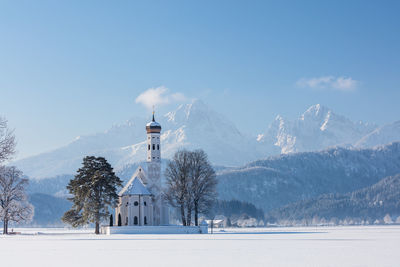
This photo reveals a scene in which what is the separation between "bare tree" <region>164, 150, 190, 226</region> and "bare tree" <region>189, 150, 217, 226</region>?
0.92 m

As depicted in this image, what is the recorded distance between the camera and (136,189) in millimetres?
114812

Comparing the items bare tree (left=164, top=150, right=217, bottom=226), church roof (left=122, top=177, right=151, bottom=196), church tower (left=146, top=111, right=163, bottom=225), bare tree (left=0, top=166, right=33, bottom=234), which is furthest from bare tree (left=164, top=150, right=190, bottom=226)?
→ bare tree (left=0, top=166, right=33, bottom=234)

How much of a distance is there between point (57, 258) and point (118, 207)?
2769 inches

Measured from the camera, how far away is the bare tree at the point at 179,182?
110438 millimetres

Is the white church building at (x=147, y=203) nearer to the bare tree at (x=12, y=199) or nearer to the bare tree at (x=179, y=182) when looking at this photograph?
the bare tree at (x=179, y=182)

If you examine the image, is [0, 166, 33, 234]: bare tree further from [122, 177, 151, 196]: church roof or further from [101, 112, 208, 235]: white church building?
[122, 177, 151, 196]: church roof

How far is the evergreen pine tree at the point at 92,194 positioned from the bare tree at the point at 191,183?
10396 mm

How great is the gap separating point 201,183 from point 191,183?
2018mm

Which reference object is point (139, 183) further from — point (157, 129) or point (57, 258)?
point (57, 258)

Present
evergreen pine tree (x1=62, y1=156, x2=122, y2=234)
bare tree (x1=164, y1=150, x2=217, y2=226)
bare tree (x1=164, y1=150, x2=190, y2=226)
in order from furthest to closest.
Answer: bare tree (x1=164, y1=150, x2=190, y2=226), bare tree (x1=164, y1=150, x2=217, y2=226), evergreen pine tree (x1=62, y1=156, x2=122, y2=234)

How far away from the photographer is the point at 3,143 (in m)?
58.1

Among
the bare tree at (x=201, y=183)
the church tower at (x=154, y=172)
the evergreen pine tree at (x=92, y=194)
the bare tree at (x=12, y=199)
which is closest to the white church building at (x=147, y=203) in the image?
the church tower at (x=154, y=172)

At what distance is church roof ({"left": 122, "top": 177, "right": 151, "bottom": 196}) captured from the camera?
114500mm

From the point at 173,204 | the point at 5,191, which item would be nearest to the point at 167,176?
the point at 173,204
